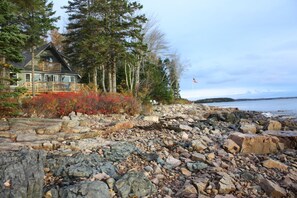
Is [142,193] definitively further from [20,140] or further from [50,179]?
[20,140]

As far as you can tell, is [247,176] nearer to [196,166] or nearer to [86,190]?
[196,166]

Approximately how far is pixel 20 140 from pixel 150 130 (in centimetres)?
429

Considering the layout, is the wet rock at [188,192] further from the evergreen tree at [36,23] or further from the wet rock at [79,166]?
the evergreen tree at [36,23]

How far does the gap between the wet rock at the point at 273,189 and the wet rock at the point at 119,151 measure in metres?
3.03

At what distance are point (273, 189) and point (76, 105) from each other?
34.6 feet

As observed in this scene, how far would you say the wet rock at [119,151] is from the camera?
634 cm

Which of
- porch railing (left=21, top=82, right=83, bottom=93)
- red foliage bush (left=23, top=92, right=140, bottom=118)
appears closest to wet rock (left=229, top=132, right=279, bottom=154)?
red foliage bush (left=23, top=92, right=140, bottom=118)

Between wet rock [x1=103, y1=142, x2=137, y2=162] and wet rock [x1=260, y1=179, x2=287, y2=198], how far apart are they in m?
3.03

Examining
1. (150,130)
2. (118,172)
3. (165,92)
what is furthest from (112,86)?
(118,172)

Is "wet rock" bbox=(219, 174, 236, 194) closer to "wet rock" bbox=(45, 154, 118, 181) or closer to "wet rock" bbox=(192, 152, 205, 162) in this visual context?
"wet rock" bbox=(192, 152, 205, 162)

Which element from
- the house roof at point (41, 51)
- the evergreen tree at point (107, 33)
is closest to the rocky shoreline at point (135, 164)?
the evergreen tree at point (107, 33)

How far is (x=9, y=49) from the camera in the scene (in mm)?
9102

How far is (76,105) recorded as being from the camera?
542 inches

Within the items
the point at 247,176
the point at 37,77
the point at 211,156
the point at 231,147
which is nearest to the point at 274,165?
the point at 247,176
